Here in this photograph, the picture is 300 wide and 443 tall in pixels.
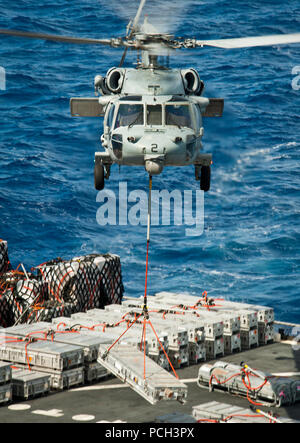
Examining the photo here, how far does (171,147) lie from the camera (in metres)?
25.6

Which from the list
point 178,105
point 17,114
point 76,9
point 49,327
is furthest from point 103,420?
point 76,9

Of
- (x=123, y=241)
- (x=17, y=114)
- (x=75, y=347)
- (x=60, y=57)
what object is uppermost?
(x=60, y=57)

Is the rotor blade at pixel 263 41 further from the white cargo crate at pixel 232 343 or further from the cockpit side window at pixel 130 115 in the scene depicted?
the white cargo crate at pixel 232 343

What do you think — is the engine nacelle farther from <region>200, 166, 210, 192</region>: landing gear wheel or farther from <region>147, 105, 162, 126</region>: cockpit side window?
<region>200, 166, 210, 192</region>: landing gear wheel

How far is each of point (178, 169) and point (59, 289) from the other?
45.3m

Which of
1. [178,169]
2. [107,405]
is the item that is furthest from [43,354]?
[178,169]

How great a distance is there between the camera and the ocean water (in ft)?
247

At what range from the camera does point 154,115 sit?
26406 mm

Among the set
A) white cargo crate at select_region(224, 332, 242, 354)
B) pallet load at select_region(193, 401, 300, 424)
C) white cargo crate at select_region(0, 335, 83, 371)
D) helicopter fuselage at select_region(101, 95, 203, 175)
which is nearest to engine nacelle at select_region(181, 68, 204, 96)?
helicopter fuselage at select_region(101, 95, 203, 175)

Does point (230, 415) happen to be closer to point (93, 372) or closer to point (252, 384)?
point (252, 384)

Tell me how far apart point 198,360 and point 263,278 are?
125ft

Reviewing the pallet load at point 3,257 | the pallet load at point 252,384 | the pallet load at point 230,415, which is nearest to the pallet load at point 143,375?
the pallet load at point 230,415

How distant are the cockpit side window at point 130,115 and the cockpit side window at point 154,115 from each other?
0.22 meters

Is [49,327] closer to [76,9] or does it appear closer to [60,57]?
[60,57]
